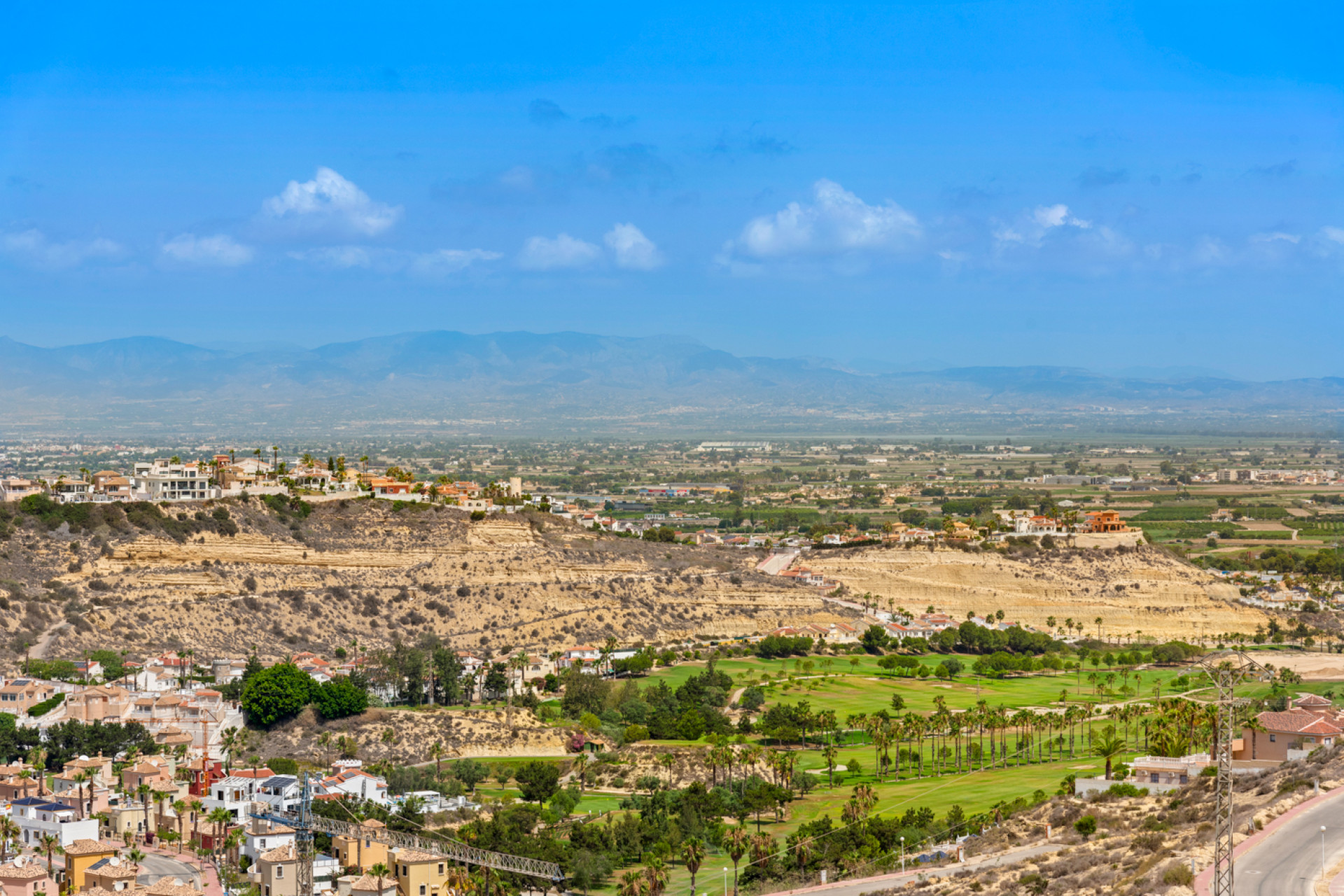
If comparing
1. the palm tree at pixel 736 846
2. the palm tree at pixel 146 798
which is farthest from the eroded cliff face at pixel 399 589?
the palm tree at pixel 736 846

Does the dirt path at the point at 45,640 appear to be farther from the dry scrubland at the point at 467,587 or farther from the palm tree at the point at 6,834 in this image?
the palm tree at the point at 6,834

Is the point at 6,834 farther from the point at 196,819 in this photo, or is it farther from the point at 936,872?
the point at 936,872

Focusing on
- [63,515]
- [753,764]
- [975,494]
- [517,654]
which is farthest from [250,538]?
[975,494]

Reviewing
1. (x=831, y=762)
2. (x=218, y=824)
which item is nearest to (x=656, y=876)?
(x=218, y=824)

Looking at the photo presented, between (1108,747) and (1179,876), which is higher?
(1179,876)

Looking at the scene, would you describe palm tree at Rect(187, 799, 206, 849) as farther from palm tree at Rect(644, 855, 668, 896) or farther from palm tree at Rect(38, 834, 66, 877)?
palm tree at Rect(644, 855, 668, 896)

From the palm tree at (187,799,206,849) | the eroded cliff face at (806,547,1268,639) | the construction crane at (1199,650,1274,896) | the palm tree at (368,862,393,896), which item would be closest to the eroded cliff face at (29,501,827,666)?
the eroded cliff face at (806,547,1268,639)
